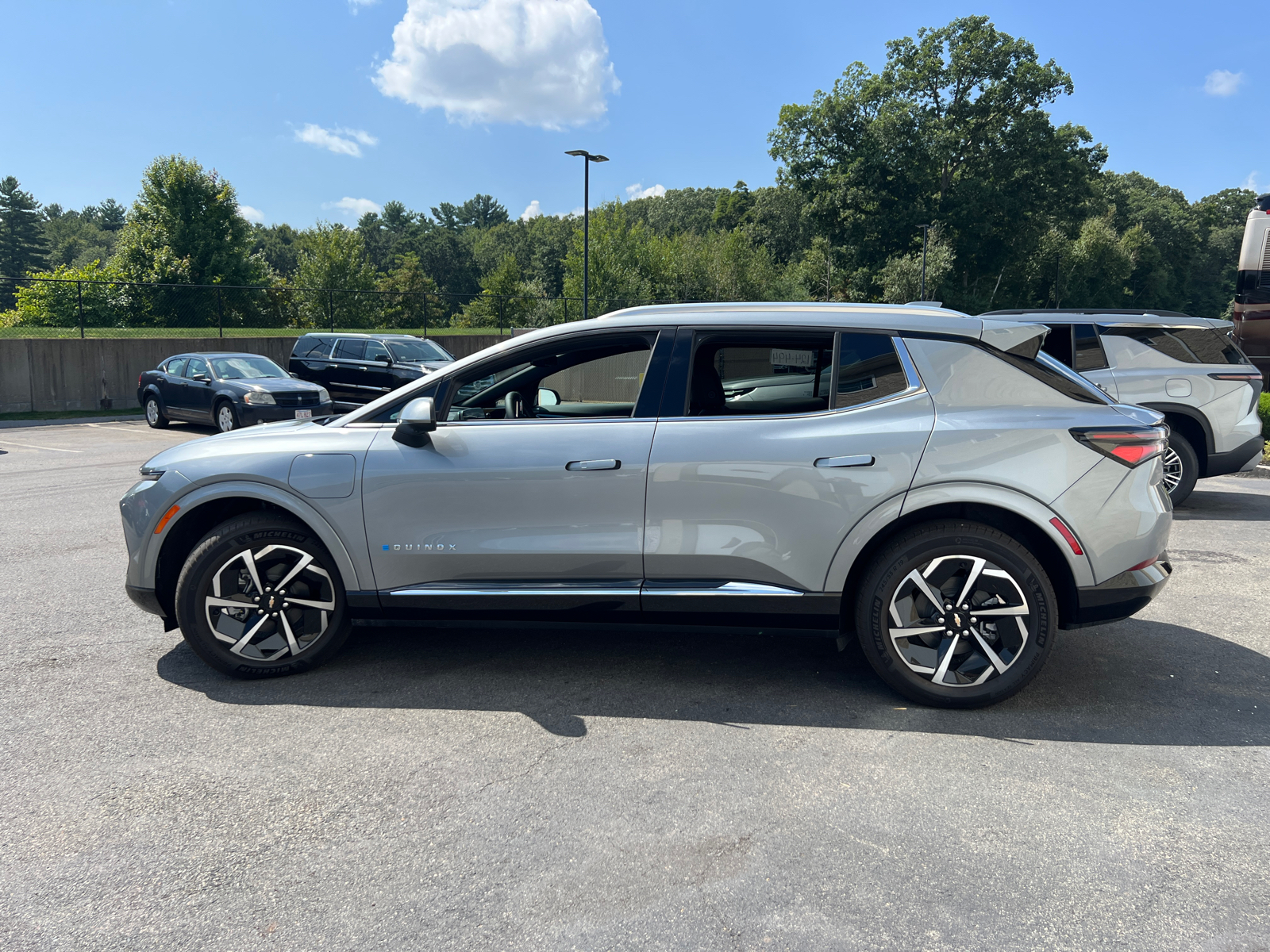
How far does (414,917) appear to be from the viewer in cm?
250

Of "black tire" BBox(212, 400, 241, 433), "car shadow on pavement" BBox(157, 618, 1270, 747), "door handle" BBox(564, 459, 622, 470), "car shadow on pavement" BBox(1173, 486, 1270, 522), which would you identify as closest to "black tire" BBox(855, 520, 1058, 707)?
"car shadow on pavement" BBox(157, 618, 1270, 747)

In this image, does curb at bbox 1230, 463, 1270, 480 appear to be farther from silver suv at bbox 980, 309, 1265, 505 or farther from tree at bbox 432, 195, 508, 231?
tree at bbox 432, 195, 508, 231

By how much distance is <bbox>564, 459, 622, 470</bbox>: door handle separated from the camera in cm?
393

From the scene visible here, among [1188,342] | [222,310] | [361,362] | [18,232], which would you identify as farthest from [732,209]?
[1188,342]

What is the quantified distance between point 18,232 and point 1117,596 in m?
118

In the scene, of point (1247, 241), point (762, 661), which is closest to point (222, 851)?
point (762, 661)

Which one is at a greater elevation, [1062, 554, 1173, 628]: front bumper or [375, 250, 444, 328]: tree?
[375, 250, 444, 328]: tree

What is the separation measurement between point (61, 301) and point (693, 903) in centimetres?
2536

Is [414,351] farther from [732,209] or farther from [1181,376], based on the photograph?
[732,209]

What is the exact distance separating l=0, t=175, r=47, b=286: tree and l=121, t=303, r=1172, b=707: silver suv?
356 ft

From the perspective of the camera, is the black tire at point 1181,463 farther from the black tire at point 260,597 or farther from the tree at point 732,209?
the tree at point 732,209

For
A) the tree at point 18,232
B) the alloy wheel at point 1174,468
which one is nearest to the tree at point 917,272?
the alloy wheel at point 1174,468

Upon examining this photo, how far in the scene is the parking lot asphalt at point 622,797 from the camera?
8.18ft

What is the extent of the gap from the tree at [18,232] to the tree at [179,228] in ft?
182
